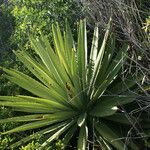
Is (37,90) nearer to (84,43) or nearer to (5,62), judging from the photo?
(84,43)

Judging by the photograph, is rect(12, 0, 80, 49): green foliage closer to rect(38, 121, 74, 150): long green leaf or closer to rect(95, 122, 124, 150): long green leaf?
rect(38, 121, 74, 150): long green leaf

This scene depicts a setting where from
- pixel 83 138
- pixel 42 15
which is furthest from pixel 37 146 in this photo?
pixel 42 15

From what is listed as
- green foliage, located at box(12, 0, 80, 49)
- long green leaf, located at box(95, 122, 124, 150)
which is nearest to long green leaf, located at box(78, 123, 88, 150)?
long green leaf, located at box(95, 122, 124, 150)

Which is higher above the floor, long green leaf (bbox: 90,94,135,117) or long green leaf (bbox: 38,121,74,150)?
long green leaf (bbox: 90,94,135,117)

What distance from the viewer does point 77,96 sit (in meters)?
4.03

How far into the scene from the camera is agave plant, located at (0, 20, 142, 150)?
391 cm

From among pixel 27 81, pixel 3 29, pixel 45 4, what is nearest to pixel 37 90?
pixel 27 81

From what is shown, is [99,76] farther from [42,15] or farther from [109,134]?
[42,15]

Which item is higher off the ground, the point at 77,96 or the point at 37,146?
the point at 77,96

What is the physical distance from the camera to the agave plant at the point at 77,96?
3.91 metres

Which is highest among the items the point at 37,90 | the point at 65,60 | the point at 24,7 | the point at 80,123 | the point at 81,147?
the point at 24,7

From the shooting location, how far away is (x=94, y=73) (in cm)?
416

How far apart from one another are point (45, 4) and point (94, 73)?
5.43 feet

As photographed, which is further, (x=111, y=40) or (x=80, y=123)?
(x=111, y=40)
